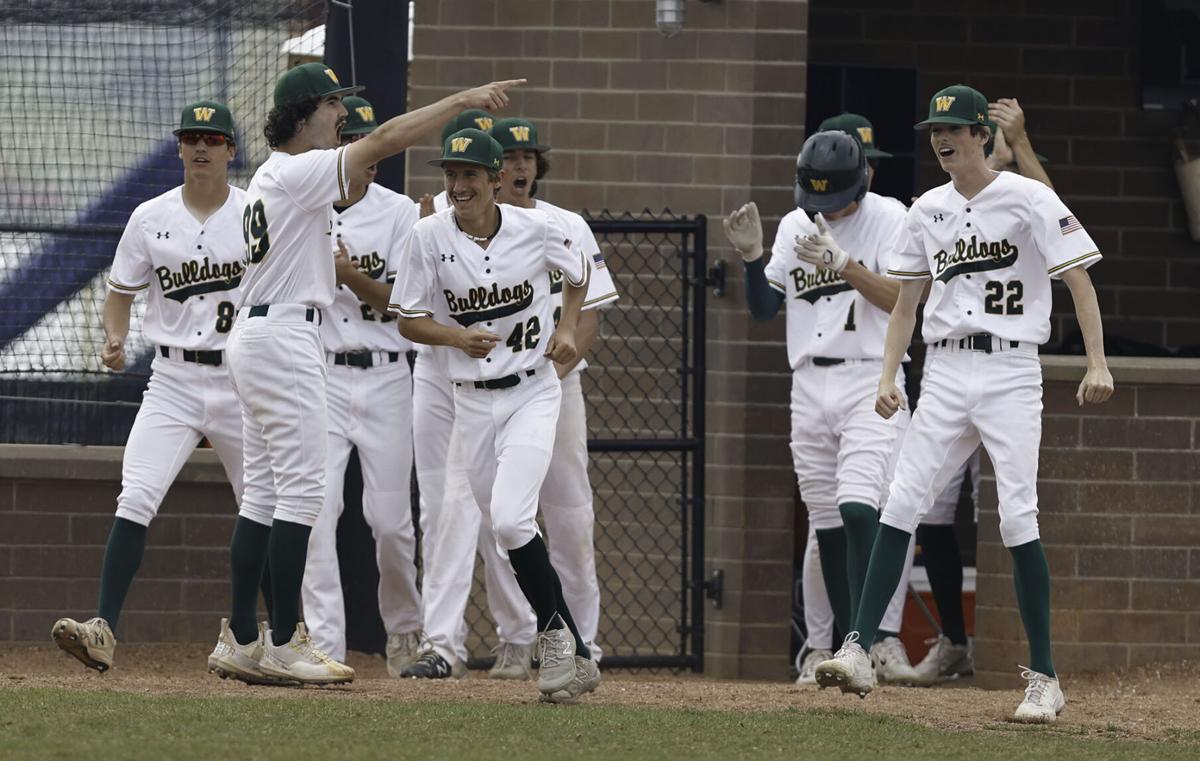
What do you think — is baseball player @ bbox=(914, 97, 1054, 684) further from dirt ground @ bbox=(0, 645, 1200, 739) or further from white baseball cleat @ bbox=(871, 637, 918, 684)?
dirt ground @ bbox=(0, 645, 1200, 739)

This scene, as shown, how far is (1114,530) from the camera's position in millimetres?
8156

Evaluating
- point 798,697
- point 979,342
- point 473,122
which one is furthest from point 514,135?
point 798,697

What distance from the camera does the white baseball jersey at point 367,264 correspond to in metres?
7.49

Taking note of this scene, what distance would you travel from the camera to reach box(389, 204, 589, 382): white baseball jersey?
20.8 ft

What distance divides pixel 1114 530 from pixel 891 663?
1147mm

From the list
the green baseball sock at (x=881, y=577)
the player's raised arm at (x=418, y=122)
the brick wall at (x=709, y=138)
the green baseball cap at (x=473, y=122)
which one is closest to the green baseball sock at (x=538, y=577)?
the green baseball sock at (x=881, y=577)

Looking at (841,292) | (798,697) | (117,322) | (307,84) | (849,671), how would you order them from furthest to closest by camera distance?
1. (841,292)
2. (117,322)
3. (798,697)
4. (307,84)
5. (849,671)

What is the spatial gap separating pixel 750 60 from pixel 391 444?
8.87ft

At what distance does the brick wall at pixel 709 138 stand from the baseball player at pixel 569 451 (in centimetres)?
141

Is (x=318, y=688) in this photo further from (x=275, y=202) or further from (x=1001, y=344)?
(x=1001, y=344)

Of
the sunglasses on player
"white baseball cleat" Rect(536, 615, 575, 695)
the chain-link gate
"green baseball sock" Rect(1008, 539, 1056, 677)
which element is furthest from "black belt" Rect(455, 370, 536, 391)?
the chain-link gate

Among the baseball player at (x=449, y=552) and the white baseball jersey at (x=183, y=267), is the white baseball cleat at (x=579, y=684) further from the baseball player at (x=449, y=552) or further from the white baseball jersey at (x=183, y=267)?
the white baseball jersey at (x=183, y=267)

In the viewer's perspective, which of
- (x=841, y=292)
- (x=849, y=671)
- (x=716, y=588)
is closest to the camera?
(x=849, y=671)

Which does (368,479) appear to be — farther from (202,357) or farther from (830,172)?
(830,172)
